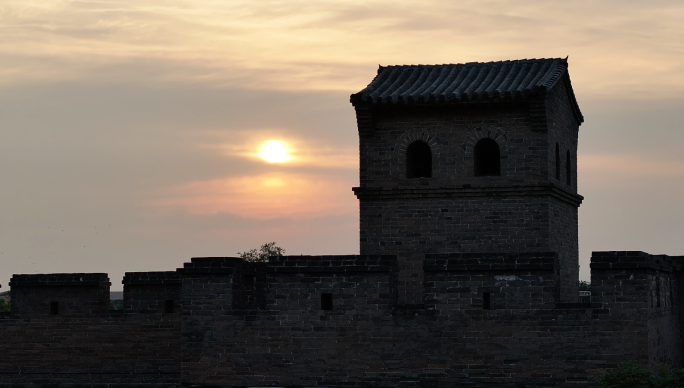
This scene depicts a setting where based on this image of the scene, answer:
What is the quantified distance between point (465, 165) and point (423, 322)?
5.30 metres

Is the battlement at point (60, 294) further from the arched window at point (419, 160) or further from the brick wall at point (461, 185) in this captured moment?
the arched window at point (419, 160)

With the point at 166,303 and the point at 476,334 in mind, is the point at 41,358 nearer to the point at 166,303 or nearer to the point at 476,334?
the point at 166,303

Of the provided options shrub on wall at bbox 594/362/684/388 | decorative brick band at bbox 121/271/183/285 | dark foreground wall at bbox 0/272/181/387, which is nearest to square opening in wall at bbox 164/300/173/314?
dark foreground wall at bbox 0/272/181/387

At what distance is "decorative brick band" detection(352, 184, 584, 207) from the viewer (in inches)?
992

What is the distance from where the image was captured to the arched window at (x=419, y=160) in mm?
26031

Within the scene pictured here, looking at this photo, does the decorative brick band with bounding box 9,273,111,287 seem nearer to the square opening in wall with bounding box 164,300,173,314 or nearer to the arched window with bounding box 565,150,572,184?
the square opening in wall with bounding box 164,300,173,314

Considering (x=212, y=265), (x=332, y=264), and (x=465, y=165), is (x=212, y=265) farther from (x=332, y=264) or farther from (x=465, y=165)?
(x=465, y=165)

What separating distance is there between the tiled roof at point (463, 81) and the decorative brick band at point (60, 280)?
6876 millimetres

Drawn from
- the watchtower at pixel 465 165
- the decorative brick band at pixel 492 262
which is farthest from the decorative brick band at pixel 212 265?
the watchtower at pixel 465 165

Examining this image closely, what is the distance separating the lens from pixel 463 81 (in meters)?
26.5

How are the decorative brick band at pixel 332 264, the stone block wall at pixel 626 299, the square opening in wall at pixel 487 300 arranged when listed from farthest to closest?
the decorative brick band at pixel 332 264 → the square opening in wall at pixel 487 300 → the stone block wall at pixel 626 299

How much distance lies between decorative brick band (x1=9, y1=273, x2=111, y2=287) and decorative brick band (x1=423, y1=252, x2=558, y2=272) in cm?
844

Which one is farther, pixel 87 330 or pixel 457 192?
pixel 87 330

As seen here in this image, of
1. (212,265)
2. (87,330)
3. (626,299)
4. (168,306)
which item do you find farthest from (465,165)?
(87,330)
